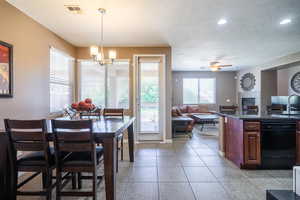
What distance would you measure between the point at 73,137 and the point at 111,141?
0.39 meters

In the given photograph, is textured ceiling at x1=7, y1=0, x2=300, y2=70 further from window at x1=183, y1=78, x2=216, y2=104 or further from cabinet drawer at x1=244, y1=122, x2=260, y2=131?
window at x1=183, y1=78, x2=216, y2=104

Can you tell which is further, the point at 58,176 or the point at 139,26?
the point at 139,26

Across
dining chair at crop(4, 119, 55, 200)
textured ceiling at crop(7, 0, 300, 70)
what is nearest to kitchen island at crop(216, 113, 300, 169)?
textured ceiling at crop(7, 0, 300, 70)

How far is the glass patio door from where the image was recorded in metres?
5.15

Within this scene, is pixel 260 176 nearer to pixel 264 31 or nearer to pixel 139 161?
pixel 139 161

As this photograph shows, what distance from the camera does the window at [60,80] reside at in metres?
4.10

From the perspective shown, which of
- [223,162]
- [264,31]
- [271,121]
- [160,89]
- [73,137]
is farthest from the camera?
[160,89]

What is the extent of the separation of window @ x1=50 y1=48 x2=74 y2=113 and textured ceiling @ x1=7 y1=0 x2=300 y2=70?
500 mm

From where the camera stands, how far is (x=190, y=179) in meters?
2.83

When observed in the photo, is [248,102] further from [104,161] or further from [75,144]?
[75,144]

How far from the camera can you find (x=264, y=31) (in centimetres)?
394

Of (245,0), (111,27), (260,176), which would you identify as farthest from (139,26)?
(260,176)

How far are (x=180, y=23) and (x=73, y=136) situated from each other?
2.82m

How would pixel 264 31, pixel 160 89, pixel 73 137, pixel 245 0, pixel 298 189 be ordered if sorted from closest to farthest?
pixel 298 189 < pixel 73 137 < pixel 245 0 < pixel 264 31 < pixel 160 89
